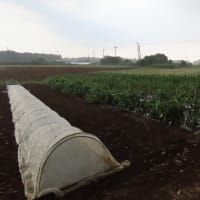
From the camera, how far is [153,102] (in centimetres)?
767

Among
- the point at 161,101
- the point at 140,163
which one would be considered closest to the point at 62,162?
the point at 140,163

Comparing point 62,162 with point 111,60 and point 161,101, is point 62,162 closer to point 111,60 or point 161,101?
point 161,101

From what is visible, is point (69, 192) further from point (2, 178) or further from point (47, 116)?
point (47, 116)

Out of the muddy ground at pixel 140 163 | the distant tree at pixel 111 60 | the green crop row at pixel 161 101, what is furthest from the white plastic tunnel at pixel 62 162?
the distant tree at pixel 111 60

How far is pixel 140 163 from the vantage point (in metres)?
4.86

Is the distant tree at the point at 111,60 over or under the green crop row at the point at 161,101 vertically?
under

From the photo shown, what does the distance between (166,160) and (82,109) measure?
5.56 metres

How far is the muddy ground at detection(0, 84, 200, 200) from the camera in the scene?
12.8ft

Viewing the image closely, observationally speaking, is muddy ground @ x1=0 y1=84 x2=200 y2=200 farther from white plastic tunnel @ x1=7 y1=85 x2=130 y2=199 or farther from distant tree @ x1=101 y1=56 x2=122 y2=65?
distant tree @ x1=101 y1=56 x2=122 y2=65

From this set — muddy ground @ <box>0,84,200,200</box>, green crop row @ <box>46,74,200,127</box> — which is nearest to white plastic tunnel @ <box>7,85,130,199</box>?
muddy ground @ <box>0,84,200,200</box>

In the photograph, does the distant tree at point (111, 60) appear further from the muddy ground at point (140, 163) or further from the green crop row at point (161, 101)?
the muddy ground at point (140, 163)

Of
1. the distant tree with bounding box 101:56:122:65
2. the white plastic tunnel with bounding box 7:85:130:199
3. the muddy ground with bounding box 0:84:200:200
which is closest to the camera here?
the muddy ground with bounding box 0:84:200:200

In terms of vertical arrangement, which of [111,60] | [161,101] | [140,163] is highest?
[161,101]

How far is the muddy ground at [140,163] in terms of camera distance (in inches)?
154
